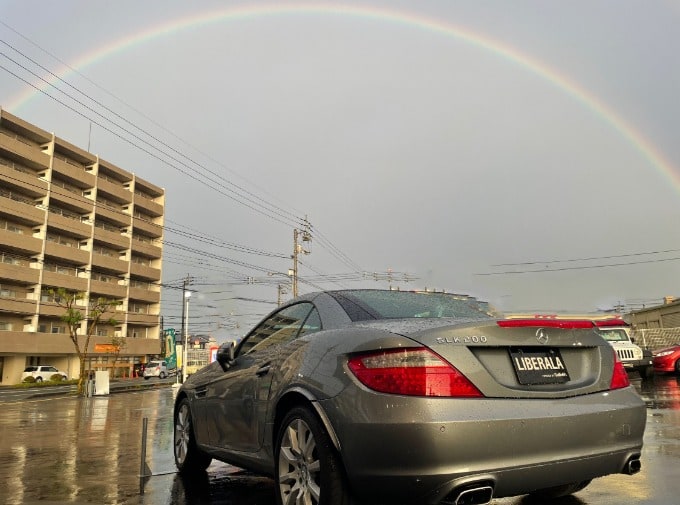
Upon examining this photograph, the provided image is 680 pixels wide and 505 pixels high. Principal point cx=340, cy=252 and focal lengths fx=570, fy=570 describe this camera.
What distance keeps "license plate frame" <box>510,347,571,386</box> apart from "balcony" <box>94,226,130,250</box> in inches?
2742

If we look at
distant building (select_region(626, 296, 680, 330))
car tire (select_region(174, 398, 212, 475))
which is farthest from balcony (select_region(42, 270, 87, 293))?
car tire (select_region(174, 398, 212, 475))

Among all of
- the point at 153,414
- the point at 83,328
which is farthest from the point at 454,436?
the point at 83,328

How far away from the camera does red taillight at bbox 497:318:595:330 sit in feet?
10.1

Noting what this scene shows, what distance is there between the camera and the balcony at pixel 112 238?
2628 inches

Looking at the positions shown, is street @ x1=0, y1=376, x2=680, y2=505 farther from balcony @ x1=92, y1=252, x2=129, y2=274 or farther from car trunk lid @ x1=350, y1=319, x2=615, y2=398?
balcony @ x1=92, y1=252, x2=129, y2=274

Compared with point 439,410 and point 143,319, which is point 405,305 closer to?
point 439,410

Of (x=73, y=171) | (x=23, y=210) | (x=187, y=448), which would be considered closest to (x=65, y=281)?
(x=23, y=210)

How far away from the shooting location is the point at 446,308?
12.8 feet

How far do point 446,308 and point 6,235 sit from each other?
60.3 meters

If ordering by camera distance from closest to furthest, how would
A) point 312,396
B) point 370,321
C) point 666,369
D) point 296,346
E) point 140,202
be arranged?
1. point 312,396
2. point 370,321
3. point 296,346
4. point 666,369
5. point 140,202

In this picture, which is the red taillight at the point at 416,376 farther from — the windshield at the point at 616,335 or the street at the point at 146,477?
the windshield at the point at 616,335

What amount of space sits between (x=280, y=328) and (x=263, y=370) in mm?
484

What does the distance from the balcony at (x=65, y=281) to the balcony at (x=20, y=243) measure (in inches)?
105

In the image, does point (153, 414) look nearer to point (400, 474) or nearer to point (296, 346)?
point (296, 346)
